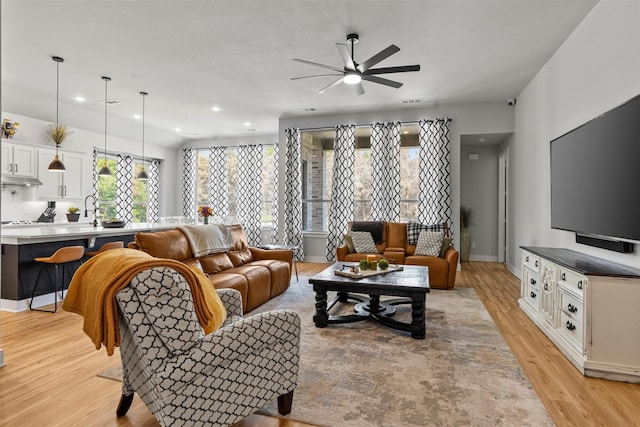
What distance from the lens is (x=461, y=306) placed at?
13.7 feet

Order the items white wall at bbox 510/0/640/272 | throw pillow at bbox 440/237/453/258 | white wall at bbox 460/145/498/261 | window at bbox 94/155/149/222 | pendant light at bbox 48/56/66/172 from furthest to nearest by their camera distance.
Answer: window at bbox 94/155/149/222 < white wall at bbox 460/145/498/261 < throw pillow at bbox 440/237/453/258 < pendant light at bbox 48/56/66/172 < white wall at bbox 510/0/640/272

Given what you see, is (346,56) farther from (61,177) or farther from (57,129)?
(61,177)

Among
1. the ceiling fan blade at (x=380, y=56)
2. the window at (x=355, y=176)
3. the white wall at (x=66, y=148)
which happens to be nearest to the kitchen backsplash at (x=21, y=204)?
the white wall at (x=66, y=148)

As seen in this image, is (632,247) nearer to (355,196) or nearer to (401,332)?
(401,332)

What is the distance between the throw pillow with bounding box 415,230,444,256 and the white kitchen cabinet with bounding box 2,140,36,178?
657cm

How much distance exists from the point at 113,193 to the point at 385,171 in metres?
6.16

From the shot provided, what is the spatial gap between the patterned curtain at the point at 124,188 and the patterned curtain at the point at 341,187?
4870mm

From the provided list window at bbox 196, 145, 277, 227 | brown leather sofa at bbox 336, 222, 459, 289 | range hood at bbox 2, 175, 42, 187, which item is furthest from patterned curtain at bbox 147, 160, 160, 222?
brown leather sofa at bbox 336, 222, 459, 289

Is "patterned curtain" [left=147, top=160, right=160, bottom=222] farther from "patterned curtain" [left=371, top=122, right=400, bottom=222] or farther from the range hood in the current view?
"patterned curtain" [left=371, top=122, right=400, bottom=222]

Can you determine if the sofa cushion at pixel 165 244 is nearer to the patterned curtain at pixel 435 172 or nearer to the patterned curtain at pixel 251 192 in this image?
the patterned curtain at pixel 435 172

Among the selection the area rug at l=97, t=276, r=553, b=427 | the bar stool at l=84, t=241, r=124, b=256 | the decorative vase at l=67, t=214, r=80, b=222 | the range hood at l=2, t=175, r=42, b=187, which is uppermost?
the range hood at l=2, t=175, r=42, b=187

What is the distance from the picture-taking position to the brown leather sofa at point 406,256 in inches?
198

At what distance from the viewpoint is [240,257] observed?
462cm

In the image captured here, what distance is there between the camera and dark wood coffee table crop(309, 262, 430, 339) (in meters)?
3.17
